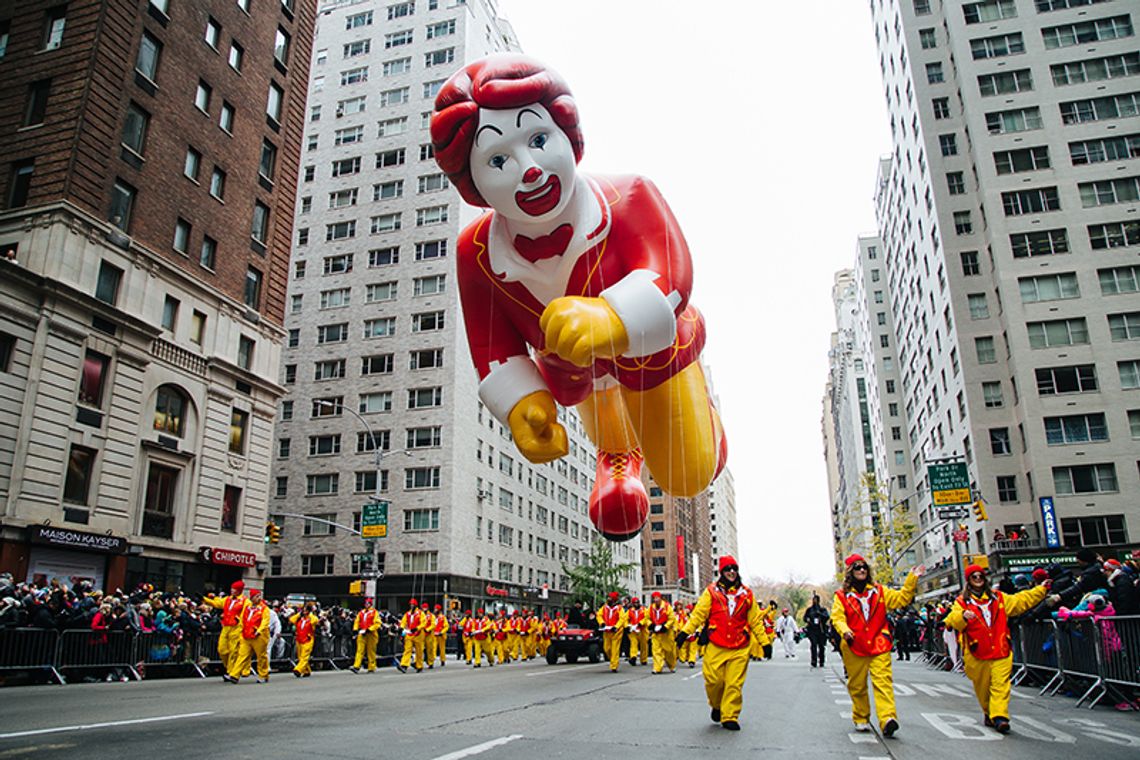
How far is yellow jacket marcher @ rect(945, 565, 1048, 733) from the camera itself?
8336 millimetres

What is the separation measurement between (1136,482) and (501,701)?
39.1m

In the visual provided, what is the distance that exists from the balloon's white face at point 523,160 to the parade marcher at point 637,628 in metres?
15.9

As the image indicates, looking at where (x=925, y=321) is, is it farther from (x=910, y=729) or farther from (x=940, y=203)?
(x=910, y=729)

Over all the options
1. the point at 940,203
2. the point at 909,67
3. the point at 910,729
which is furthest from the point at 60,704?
the point at 909,67

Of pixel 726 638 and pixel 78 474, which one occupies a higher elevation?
pixel 78 474

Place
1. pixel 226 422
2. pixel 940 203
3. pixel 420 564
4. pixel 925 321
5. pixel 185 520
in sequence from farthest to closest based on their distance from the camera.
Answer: pixel 925 321
pixel 940 203
pixel 420 564
pixel 226 422
pixel 185 520

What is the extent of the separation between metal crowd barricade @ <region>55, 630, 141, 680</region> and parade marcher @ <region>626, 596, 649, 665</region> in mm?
10854

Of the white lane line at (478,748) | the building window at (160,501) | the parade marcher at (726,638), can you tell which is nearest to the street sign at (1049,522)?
the parade marcher at (726,638)

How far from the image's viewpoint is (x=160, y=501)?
25.3 meters

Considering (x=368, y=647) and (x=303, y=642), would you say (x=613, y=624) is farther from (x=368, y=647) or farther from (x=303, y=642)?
(x=303, y=642)

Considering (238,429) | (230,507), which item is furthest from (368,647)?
(238,429)

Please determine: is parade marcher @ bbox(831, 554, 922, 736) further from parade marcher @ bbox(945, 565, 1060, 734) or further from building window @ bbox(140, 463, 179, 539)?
building window @ bbox(140, 463, 179, 539)

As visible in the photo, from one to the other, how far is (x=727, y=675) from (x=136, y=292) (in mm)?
22305

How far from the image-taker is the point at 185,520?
1023 inches
